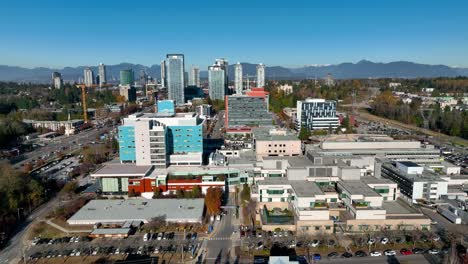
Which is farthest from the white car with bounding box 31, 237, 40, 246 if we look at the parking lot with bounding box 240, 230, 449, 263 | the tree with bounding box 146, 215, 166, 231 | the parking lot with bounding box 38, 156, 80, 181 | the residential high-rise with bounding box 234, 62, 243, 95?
the residential high-rise with bounding box 234, 62, 243, 95

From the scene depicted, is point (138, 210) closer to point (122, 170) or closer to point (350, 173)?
point (122, 170)

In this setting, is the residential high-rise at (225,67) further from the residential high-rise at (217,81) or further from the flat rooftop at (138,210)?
the flat rooftop at (138,210)

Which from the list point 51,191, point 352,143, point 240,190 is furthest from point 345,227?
point 51,191

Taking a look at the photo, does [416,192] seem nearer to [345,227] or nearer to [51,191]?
[345,227]

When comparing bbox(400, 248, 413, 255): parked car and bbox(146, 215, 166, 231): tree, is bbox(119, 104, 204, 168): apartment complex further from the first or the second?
bbox(400, 248, 413, 255): parked car

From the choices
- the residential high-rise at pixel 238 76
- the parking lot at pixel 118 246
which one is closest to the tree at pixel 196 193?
the parking lot at pixel 118 246

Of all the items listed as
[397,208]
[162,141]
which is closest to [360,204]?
[397,208]
